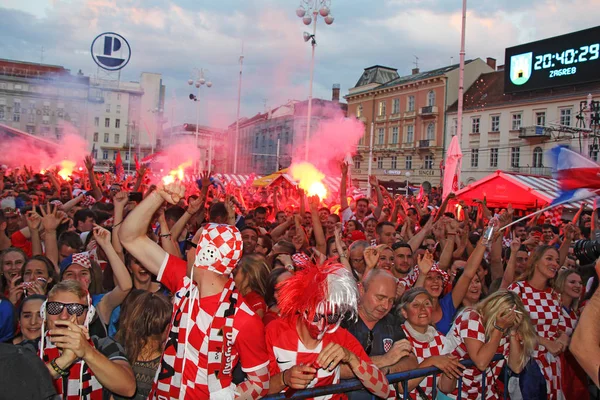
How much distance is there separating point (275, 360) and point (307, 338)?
23cm

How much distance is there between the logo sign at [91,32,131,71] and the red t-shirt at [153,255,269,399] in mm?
16989

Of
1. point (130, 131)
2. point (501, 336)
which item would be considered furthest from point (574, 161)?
point (130, 131)

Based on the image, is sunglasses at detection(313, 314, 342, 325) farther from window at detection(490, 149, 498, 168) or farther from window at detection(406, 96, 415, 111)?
window at detection(406, 96, 415, 111)

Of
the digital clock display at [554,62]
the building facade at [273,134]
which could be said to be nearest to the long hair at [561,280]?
the digital clock display at [554,62]

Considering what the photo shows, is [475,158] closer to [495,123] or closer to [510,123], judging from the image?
[495,123]

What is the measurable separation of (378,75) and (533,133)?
23.5 metres

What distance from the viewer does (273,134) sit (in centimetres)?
5722

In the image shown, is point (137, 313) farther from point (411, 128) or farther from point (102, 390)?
point (411, 128)

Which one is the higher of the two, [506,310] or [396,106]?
[396,106]

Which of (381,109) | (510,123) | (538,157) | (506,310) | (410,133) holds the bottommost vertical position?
(506,310)

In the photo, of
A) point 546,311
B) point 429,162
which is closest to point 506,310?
point 546,311

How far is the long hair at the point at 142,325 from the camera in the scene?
3234 mm

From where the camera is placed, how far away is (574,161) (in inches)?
189

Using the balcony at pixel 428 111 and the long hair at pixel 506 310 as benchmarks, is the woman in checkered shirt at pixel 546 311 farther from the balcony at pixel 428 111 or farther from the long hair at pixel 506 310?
the balcony at pixel 428 111
